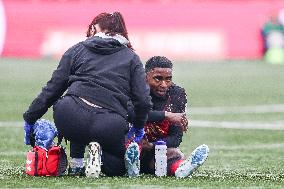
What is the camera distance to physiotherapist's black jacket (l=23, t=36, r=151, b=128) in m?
8.87

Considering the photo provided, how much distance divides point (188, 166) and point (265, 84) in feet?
42.9

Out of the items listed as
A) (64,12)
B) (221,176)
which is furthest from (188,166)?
(64,12)

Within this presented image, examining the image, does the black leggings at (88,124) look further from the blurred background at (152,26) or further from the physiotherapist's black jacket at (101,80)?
the blurred background at (152,26)

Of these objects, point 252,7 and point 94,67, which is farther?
point 252,7

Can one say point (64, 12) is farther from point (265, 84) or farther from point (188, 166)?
point (188, 166)

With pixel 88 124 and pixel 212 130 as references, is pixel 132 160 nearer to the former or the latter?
pixel 88 124

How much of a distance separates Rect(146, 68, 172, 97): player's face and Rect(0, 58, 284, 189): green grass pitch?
726mm

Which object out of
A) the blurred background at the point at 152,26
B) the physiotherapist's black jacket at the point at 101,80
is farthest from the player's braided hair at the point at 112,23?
the blurred background at the point at 152,26

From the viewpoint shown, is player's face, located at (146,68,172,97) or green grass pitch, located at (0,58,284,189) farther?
player's face, located at (146,68,172,97)

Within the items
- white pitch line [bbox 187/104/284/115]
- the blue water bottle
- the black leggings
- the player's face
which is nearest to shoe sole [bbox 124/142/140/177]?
the black leggings

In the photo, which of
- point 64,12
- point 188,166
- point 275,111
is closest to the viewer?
point 188,166

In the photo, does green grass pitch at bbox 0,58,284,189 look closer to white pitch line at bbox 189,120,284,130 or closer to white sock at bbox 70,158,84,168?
white pitch line at bbox 189,120,284,130

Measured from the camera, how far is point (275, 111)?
54.1 ft

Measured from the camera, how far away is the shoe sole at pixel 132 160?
887cm
